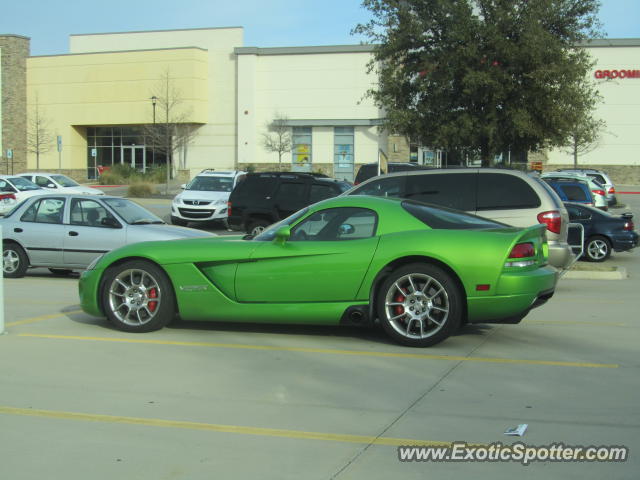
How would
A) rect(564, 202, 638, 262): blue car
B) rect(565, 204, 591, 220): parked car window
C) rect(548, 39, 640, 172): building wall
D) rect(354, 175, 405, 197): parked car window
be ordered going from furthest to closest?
rect(548, 39, 640, 172): building wall → rect(564, 202, 638, 262): blue car → rect(565, 204, 591, 220): parked car window → rect(354, 175, 405, 197): parked car window

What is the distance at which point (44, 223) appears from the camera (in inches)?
519

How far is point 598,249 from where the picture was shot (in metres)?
16.9

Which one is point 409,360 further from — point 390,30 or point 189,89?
point 189,89

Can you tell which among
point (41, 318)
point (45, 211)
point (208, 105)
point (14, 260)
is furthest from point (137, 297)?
point (208, 105)

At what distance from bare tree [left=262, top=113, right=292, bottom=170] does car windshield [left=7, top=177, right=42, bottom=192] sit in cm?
3180

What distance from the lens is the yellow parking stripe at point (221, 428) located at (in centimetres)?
493

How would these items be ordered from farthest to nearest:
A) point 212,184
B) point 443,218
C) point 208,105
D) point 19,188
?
1. point 208,105
2. point 19,188
3. point 212,184
4. point 443,218

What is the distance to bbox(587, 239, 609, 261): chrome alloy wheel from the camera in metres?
16.8

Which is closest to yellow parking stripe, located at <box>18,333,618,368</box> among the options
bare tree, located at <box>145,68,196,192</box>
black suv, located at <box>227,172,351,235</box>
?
black suv, located at <box>227,172,351,235</box>

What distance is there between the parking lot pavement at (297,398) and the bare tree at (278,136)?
52396 millimetres

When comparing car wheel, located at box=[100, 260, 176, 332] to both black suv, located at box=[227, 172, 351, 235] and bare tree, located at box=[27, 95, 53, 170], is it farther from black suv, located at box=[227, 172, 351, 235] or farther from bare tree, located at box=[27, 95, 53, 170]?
bare tree, located at box=[27, 95, 53, 170]

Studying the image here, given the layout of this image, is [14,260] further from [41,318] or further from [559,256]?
[559,256]

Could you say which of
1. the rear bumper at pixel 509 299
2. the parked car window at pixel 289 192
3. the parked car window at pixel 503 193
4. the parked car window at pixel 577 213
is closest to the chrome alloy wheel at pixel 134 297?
the rear bumper at pixel 509 299

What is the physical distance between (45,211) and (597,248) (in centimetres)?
1102
